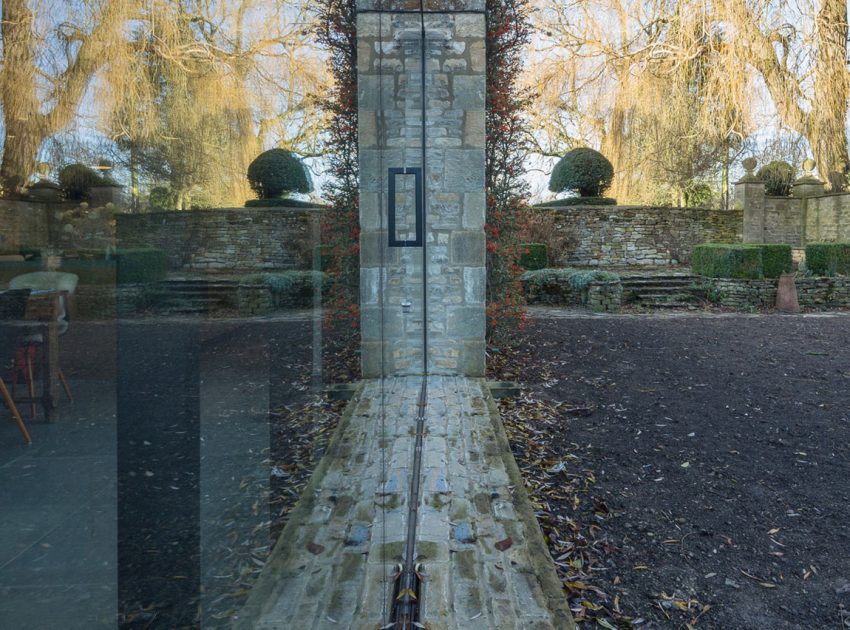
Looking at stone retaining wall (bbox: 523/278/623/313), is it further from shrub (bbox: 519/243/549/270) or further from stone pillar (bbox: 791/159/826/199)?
stone pillar (bbox: 791/159/826/199)

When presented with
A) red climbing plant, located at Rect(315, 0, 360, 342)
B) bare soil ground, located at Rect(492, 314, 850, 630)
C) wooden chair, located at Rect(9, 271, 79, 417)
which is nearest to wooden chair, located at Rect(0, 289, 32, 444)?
wooden chair, located at Rect(9, 271, 79, 417)

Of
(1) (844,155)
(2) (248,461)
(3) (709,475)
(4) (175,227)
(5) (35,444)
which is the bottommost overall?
(3) (709,475)

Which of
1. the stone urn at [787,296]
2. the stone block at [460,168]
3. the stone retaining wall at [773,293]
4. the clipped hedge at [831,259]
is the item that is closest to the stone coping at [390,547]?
the stone block at [460,168]

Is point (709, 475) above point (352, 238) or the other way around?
the other way around

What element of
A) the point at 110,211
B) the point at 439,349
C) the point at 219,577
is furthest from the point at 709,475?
the point at 110,211

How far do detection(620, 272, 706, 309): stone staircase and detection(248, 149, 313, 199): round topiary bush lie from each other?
10085 mm

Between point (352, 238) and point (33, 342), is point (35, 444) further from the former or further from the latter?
point (352, 238)

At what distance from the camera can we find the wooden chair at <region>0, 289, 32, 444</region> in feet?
1.18

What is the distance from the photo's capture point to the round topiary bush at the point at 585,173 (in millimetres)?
13883

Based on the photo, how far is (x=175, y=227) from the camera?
20.4 inches

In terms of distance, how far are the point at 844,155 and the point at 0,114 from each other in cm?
1676

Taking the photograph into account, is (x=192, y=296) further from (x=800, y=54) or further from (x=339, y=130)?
(x=800, y=54)

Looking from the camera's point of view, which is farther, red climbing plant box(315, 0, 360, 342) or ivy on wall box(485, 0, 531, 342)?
ivy on wall box(485, 0, 531, 342)

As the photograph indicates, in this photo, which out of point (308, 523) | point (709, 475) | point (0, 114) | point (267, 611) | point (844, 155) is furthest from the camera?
point (844, 155)
